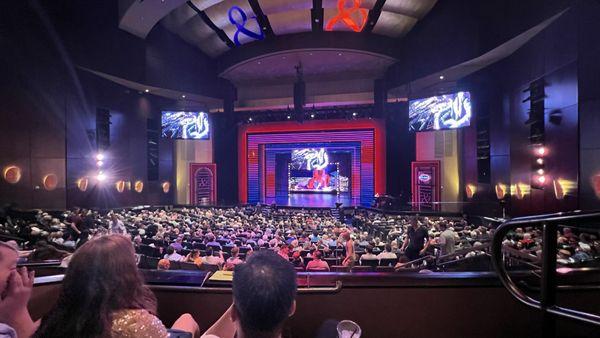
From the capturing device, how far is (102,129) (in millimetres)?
13836

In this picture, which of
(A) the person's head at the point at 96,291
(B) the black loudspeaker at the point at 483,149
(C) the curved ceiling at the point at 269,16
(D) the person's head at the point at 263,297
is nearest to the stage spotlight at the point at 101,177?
(C) the curved ceiling at the point at 269,16

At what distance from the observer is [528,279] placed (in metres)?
1.92

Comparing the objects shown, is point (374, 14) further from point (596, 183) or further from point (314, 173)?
point (314, 173)

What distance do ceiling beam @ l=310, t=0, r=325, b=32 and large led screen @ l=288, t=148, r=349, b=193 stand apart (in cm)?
878

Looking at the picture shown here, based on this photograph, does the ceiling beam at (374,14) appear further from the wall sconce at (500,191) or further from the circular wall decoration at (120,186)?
the circular wall decoration at (120,186)

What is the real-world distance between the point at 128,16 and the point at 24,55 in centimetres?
387

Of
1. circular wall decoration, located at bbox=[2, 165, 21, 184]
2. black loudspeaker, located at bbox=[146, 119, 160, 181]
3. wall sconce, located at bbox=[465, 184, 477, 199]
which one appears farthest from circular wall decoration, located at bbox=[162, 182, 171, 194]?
wall sconce, located at bbox=[465, 184, 477, 199]

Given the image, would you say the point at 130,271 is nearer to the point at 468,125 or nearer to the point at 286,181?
the point at 468,125

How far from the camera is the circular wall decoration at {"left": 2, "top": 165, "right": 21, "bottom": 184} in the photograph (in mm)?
10898

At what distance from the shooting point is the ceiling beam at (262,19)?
1233 cm

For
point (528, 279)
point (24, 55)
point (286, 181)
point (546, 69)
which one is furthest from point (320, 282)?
point (286, 181)

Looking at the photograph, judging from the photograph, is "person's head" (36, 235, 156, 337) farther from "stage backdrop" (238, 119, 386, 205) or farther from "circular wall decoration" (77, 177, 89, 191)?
"stage backdrop" (238, 119, 386, 205)

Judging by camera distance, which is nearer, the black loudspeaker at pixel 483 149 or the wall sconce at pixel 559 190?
the wall sconce at pixel 559 190

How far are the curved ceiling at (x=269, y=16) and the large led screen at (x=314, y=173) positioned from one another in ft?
28.4
